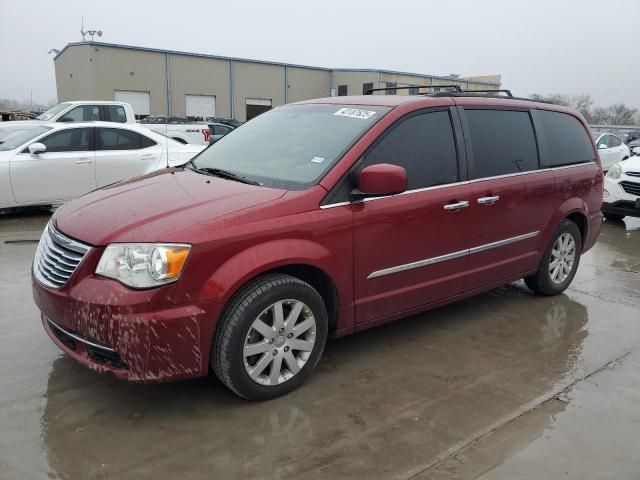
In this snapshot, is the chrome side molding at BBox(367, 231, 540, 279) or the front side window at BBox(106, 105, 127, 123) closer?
the chrome side molding at BBox(367, 231, 540, 279)

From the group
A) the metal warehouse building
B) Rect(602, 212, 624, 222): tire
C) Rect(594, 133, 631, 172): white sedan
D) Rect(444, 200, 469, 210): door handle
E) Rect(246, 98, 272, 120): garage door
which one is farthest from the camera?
Rect(246, 98, 272, 120): garage door

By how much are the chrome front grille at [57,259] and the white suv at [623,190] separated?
325 inches

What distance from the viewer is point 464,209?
413cm

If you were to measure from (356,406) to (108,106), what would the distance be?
445 inches

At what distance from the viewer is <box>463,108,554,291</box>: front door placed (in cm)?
429

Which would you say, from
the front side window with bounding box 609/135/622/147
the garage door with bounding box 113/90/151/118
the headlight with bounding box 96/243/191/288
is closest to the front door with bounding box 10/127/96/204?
the headlight with bounding box 96/243/191/288

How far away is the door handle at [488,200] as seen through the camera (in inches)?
167

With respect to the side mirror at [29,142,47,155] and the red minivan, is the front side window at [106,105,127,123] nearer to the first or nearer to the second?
the side mirror at [29,142,47,155]

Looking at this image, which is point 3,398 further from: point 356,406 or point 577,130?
point 577,130

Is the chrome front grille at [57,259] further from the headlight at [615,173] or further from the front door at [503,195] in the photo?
the headlight at [615,173]

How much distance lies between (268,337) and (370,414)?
72 cm

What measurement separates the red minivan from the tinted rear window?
0.09 metres

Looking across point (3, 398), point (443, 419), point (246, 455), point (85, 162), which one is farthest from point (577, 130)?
point (85, 162)

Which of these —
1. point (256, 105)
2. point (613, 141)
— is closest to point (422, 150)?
point (613, 141)
